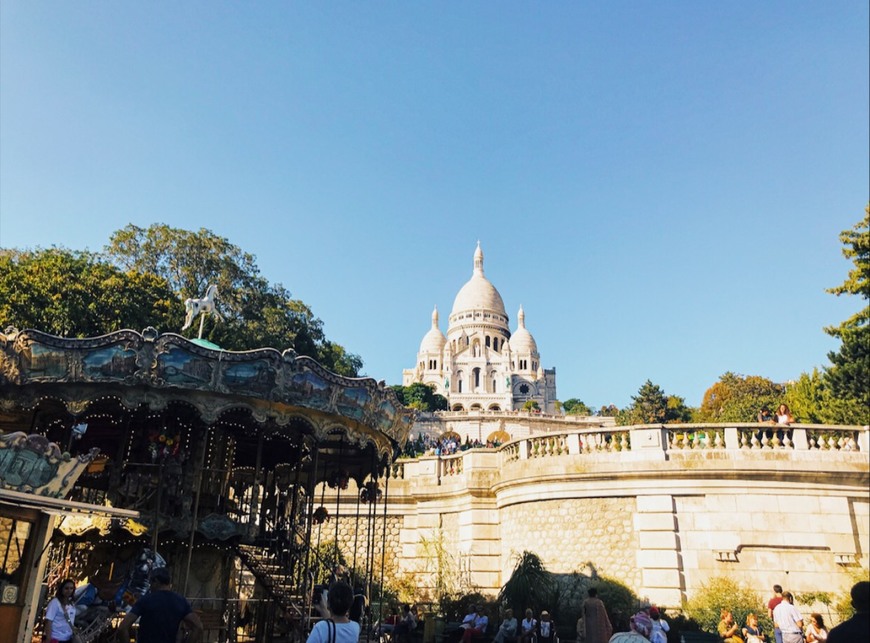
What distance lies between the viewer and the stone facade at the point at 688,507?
54.1 ft

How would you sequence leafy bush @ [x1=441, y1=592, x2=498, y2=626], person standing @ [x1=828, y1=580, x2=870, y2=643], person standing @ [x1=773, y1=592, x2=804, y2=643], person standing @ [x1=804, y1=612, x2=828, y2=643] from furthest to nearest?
1. leafy bush @ [x1=441, y1=592, x2=498, y2=626]
2. person standing @ [x1=804, y1=612, x2=828, y2=643]
3. person standing @ [x1=773, y1=592, x2=804, y2=643]
4. person standing @ [x1=828, y1=580, x2=870, y2=643]

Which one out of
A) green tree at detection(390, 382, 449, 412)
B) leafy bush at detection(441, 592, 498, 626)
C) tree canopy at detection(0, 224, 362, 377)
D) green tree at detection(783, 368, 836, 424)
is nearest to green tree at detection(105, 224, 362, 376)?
tree canopy at detection(0, 224, 362, 377)

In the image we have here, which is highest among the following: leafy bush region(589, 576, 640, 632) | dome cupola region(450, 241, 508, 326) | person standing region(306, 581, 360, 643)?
dome cupola region(450, 241, 508, 326)

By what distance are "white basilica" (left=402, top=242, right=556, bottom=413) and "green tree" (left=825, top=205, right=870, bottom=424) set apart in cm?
8656

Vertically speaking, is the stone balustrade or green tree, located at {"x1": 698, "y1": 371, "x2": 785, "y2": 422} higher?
green tree, located at {"x1": 698, "y1": 371, "x2": 785, "y2": 422}

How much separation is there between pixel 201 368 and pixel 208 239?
3311 centimetres

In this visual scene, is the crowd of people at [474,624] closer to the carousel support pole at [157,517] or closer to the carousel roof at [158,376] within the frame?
the carousel support pole at [157,517]

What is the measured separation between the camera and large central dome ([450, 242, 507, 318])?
12912 centimetres

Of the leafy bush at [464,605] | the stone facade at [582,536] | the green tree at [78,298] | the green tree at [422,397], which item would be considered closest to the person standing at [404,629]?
the leafy bush at [464,605]

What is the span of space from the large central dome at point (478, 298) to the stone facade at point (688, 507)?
358ft

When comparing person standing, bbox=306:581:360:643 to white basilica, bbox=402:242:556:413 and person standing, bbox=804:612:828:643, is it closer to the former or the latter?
person standing, bbox=804:612:828:643

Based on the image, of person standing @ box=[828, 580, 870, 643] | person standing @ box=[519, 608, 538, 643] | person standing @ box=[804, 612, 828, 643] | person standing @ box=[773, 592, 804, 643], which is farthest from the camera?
person standing @ box=[519, 608, 538, 643]

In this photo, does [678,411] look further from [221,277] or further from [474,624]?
[474,624]

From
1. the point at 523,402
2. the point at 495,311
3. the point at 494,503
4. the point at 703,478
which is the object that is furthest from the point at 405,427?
the point at 495,311
